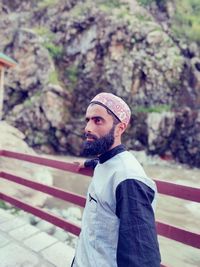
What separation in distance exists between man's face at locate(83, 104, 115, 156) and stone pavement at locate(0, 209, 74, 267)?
6.55 ft

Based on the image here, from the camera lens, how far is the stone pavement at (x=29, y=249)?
125 inches

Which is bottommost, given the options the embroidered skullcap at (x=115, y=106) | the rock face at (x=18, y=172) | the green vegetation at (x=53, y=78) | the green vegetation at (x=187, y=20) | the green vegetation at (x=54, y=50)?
the rock face at (x=18, y=172)

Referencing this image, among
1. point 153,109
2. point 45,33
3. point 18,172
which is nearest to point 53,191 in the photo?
point 18,172

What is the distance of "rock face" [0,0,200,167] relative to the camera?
2203 centimetres

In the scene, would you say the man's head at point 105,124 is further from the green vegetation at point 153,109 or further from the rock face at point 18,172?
the green vegetation at point 153,109

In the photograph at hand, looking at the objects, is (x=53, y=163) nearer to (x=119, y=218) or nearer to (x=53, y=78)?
(x=119, y=218)

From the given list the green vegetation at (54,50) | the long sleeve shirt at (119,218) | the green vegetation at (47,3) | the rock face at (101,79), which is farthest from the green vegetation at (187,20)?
the long sleeve shirt at (119,218)

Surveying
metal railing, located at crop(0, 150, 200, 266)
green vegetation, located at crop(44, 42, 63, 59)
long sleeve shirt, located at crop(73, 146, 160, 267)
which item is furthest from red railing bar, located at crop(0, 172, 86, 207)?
green vegetation, located at crop(44, 42, 63, 59)

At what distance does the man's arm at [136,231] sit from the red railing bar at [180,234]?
115 cm

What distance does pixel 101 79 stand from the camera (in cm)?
2347

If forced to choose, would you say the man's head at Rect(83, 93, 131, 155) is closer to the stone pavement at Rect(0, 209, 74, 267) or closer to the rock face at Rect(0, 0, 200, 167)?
the stone pavement at Rect(0, 209, 74, 267)

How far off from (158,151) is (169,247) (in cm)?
1594

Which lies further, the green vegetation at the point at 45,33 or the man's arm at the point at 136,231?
the green vegetation at the point at 45,33

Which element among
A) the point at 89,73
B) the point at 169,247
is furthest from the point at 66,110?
the point at 169,247
